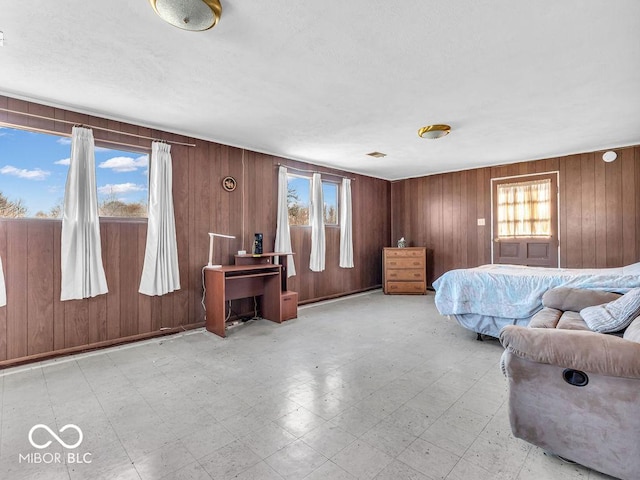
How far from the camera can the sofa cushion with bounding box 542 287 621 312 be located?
8.28 feet

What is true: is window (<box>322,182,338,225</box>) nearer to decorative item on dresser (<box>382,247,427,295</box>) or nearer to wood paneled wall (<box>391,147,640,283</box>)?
decorative item on dresser (<box>382,247,427,295</box>)

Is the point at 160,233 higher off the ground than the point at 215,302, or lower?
higher

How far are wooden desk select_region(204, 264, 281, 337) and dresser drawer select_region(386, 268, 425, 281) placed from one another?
2.81 m

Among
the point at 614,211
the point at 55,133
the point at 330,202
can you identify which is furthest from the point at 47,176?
the point at 614,211

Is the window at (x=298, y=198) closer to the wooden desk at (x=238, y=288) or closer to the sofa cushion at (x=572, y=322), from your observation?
the wooden desk at (x=238, y=288)

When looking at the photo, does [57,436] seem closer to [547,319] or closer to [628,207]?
[547,319]

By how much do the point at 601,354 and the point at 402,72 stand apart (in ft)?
7.23

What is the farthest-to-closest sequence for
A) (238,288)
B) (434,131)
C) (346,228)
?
(346,228) → (238,288) → (434,131)

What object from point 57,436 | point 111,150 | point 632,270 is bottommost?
point 57,436

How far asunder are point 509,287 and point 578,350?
1936 millimetres

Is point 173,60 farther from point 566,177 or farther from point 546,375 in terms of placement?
point 566,177

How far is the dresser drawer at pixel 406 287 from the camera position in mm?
6188

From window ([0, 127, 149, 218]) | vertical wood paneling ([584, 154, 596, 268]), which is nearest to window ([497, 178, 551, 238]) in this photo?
vertical wood paneling ([584, 154, 596, 268])

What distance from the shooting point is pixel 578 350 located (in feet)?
4.96
